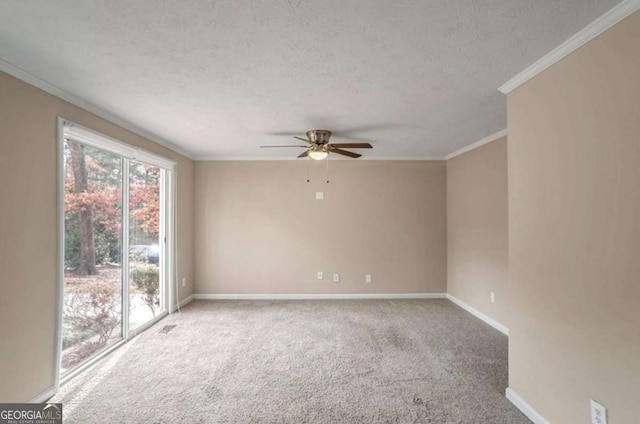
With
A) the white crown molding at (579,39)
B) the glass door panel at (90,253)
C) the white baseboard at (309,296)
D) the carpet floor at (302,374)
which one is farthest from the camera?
the white baseboard at (309,296)

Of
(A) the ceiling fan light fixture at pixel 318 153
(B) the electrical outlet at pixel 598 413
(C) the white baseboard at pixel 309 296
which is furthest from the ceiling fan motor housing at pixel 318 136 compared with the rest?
(B) the electrical outlet at pixel 598 413

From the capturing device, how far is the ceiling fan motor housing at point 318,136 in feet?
10.2

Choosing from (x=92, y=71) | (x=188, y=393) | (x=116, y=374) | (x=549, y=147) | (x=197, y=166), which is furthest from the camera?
(x=197, y=166)

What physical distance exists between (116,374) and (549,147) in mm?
3829

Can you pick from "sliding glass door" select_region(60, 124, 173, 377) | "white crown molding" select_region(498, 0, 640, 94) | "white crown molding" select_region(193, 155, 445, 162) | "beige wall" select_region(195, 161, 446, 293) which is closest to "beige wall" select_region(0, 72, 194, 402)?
"sliding glass door" select_region(60, 124, 173, 377)

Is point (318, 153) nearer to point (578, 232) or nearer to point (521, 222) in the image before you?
point (521, 222)

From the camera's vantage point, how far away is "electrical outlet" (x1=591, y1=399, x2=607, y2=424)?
4.73 ft

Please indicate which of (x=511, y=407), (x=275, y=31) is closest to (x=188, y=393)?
(x=511, y=407)

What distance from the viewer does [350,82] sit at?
6.79ft

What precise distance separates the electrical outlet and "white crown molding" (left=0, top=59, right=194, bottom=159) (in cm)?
402

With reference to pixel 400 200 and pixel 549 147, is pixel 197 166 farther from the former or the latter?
pixel 549 147

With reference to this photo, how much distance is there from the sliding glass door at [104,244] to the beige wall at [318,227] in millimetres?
1078

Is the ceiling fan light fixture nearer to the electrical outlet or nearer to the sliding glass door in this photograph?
the sliding glass door

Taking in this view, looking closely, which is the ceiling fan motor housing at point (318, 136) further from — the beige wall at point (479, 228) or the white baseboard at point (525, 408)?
the white baseboard at point (525, 408)
